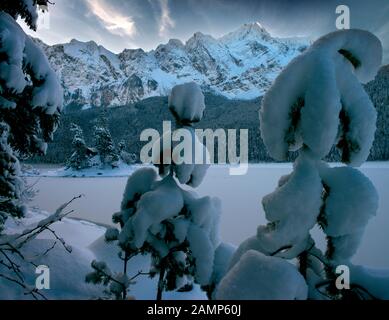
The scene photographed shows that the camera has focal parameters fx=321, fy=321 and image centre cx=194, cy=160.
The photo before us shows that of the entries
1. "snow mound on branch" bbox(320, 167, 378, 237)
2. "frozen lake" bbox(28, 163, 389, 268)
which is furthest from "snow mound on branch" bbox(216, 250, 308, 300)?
"frozen lake" bbox(28, 163, 389, 268)

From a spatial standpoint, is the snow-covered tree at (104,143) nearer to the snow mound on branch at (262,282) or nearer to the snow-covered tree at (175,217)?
the snow-covered tree at (175,217)

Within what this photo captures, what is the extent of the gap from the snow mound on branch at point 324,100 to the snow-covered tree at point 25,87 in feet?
8.38

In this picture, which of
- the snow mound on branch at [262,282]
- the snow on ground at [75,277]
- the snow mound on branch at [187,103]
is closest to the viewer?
the snow mound on branch at [262,282]

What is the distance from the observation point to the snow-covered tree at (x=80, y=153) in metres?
49.2

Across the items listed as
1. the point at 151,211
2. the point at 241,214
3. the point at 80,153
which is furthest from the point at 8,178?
the point at 80,153

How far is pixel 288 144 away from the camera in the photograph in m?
2.09

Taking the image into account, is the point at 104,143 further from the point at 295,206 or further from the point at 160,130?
the point at 160,130

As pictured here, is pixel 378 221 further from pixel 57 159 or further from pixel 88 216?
pixel 57 159

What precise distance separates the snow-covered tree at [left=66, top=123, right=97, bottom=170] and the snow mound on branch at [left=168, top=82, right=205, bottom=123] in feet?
155

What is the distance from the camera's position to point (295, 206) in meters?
1.87

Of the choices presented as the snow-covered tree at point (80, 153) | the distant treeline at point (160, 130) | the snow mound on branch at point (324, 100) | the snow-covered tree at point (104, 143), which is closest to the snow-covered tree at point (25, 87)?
the snow mound on branch at point (324, 100)

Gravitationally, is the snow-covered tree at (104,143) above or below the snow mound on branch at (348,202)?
above

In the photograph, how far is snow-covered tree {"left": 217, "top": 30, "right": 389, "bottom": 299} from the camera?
6.02ft

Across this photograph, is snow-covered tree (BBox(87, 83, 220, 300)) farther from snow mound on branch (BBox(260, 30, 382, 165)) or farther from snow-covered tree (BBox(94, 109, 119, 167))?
snow-covered tree (BBox(94, 109, 119, 167))
